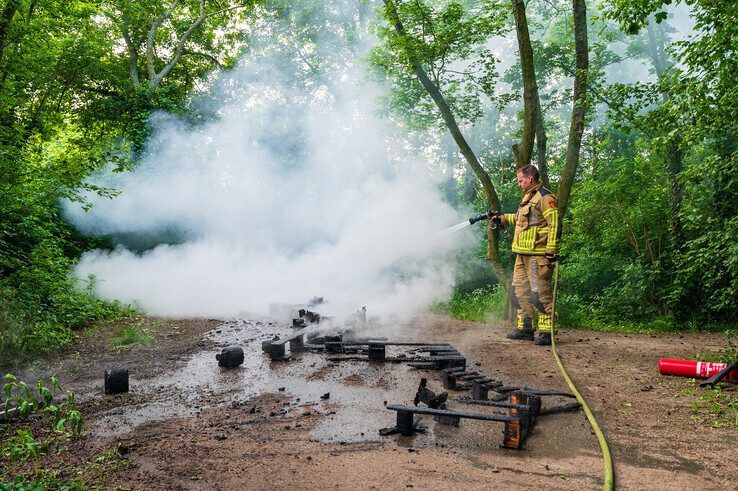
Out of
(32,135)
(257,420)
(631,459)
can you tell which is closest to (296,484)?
(257,420)

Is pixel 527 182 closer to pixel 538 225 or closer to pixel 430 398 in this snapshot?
pixel 538 225

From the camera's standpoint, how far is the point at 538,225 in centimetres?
677

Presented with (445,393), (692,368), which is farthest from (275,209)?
(692,368)

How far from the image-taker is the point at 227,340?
301 inches

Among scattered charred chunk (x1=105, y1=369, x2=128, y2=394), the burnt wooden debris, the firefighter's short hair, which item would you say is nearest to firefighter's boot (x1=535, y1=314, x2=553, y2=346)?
the burnt wooden debris

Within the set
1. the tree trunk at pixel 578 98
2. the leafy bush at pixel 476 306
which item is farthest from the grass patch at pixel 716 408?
the leafy bush at pixel 476 306

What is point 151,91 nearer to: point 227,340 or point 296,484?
point 227,340

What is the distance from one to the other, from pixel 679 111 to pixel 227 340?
6829mm

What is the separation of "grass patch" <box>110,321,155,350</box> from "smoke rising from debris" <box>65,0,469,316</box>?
213 cm

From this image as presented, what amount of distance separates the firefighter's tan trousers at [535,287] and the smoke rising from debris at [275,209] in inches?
154

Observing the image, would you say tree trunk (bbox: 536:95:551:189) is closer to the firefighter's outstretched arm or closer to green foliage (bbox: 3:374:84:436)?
the firefighter's outstretched arm

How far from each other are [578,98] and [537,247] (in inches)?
102

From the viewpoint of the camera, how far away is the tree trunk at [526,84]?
732 centimetres

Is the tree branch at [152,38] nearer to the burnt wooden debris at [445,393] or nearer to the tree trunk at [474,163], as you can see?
the tree trunk at [474,163]
